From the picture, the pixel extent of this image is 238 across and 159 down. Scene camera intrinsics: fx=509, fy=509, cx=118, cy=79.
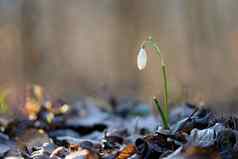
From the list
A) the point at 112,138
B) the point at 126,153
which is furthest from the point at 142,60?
the point at 126,153

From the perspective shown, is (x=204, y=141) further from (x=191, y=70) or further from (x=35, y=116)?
(x=191, y=70)

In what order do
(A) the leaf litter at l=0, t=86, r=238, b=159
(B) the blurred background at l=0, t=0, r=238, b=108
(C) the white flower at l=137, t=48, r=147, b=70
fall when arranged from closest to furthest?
(A) the leaf litter at l=0, t=86, r=238, b=159 → (C) the white flower at l=137, t=48, r=147, b=70 → (B) the blurred background at l=0, t=0, r=238, b=108

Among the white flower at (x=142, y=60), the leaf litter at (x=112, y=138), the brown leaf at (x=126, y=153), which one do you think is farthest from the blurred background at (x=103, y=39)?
the brown leaf at (x=126, y=153)

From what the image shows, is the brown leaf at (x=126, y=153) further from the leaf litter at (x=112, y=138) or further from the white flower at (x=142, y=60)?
the white flower at (x=142, y=60)

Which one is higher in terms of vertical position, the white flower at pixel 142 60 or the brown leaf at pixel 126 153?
the white flower at pixel 142 60

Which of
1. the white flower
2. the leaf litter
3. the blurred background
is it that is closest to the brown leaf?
the leaf litter

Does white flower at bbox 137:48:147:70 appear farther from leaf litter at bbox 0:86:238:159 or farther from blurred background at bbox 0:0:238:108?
blurred background at bbox 0:0:238:108

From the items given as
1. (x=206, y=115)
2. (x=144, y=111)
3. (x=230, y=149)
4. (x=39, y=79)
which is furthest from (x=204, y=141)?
(x=39, y=79)

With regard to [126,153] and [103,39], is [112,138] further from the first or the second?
[103,39]
